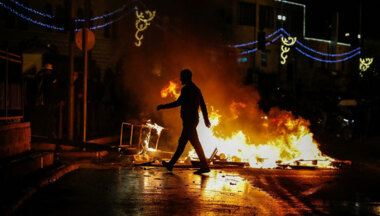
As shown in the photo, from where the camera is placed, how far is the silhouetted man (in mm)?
8125

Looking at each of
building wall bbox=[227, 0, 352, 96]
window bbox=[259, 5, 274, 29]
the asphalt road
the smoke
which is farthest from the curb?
window bbox=[259, 5, 274, 29]

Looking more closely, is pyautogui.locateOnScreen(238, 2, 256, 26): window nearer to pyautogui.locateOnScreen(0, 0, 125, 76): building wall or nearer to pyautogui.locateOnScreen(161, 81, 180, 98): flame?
pyautogui.locateOnScreen(0, 0, 125, 76): building wall

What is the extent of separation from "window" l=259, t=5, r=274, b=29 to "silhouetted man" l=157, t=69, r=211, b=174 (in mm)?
26018

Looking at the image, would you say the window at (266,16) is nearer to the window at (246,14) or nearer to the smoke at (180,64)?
the window at (246,14)

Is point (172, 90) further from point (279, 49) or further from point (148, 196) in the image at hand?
point (279, 49)

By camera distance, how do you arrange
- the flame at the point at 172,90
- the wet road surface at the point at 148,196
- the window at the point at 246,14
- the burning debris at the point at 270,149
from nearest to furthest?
the wet road surface at the point at 148,196 → the burning debris at the point at 270,149 → the flame at the point at 172,90 → the window at the point at 246,14

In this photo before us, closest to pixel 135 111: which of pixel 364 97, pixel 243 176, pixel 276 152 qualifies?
pixel 276 152

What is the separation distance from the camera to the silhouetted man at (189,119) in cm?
812

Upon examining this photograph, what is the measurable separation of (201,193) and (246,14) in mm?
27737

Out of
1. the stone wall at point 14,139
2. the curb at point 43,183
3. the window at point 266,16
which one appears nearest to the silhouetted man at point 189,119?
the curb at point 43,183

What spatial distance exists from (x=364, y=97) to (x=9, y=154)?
19.0 metres

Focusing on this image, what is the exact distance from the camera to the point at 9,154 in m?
6.90

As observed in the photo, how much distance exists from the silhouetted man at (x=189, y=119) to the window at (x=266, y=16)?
85.4ft

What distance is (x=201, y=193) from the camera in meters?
6.20
